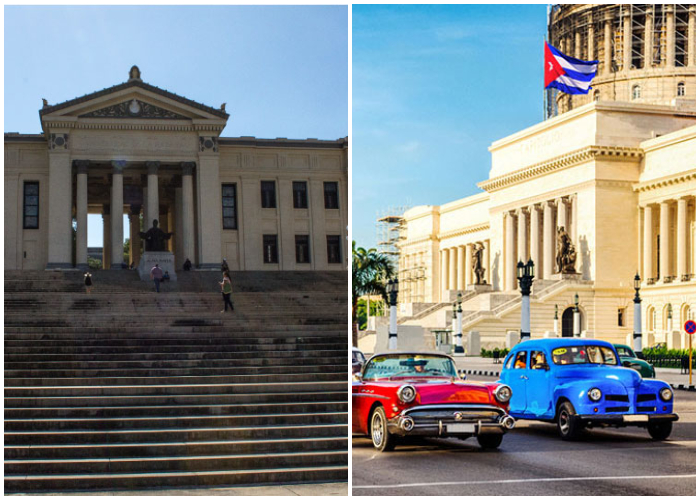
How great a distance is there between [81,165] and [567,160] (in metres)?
32.6

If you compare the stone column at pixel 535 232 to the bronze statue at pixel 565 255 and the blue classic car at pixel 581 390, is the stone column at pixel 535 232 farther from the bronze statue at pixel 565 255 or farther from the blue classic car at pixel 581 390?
the blue classic car at pixel 581 390

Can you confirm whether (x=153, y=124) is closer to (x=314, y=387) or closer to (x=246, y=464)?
(x=314, y=387)

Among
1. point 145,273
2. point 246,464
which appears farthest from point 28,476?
point 145,273

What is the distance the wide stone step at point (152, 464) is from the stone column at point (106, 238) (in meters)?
37.2

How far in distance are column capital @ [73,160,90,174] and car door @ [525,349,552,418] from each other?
3079 centimetres

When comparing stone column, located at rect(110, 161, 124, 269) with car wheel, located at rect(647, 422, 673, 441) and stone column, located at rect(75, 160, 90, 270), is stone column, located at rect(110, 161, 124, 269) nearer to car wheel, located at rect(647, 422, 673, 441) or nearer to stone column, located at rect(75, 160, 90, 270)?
stone column, located at rect(75, 160, 90, 270)

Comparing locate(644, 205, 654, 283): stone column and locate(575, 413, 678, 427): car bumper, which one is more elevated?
locate(644, 205, 654, 283): stone column

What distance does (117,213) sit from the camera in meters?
43.7

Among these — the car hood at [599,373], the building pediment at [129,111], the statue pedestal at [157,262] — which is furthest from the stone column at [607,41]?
the car hood at [599,373]

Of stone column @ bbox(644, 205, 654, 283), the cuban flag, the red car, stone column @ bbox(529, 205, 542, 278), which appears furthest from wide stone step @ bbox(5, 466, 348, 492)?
stone column @ bbox(529, 205, 542, 278)

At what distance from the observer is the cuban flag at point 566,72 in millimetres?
46531

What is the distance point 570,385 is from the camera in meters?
13.5

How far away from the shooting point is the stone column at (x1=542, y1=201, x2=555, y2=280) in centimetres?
6831

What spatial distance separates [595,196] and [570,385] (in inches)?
1987
